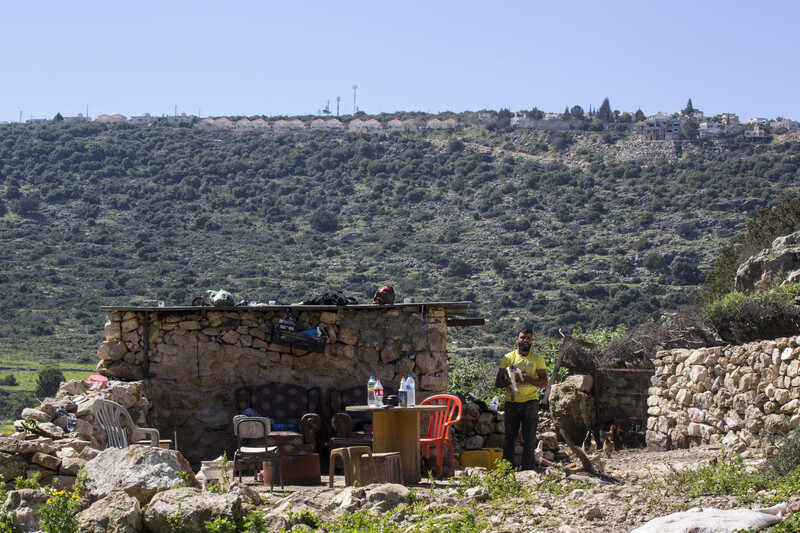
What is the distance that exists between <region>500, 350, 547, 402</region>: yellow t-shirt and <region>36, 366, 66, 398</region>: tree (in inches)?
882

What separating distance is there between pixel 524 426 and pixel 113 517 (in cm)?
438

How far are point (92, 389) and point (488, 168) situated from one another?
197 ft

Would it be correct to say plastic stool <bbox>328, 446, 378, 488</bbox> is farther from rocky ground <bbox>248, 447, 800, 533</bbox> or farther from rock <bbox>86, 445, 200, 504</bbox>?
rock <bbox>86, 445, 200, 504</bbox>

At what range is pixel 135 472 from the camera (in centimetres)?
636

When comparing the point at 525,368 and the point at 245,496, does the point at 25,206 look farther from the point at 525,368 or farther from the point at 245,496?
the point at 245,496

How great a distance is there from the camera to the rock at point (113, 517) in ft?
18.8

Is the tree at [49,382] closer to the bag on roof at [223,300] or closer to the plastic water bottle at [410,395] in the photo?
the bag on roof at [223,300]

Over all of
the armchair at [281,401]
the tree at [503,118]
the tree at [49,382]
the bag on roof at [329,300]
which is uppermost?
the tree at [503,118]

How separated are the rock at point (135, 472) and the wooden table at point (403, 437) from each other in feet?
6.68

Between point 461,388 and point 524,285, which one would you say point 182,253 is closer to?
point 524,285

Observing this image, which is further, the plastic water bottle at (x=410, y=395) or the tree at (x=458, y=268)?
the tree at (x=458, y=268)

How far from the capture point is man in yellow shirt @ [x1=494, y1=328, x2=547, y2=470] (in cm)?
874

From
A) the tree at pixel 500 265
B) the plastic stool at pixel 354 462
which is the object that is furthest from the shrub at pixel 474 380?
the tree at pixel 500 265

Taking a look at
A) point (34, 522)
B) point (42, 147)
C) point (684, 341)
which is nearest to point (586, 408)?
point (684, 341)
